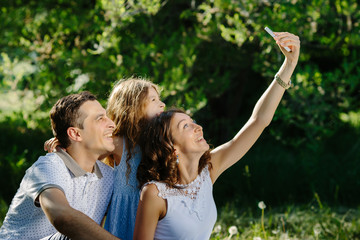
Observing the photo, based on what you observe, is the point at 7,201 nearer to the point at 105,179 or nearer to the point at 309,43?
the point at 105,179

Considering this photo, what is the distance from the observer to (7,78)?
459 cm

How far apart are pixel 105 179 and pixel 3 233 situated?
516 mm

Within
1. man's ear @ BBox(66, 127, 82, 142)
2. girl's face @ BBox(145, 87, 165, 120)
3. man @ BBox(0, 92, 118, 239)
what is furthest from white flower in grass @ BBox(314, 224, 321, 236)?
man's ear @ BBox(66, 127, 82, 142)

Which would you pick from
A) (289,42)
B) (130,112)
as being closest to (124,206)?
(130,112)

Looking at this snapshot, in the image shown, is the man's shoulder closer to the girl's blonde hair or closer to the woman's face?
the girl's blonde hair

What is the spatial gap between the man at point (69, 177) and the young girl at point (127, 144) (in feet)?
0.22

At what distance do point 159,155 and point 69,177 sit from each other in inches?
16.1

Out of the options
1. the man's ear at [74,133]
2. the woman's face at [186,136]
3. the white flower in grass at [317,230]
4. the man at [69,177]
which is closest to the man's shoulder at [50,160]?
the man at [69,177]

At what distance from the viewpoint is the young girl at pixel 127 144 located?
2.25 m

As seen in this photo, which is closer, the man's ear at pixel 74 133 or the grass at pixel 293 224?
the man's ear at pixel 74 133

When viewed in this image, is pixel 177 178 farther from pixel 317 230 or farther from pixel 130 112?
pixel 317 230

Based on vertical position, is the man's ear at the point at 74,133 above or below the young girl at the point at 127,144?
above

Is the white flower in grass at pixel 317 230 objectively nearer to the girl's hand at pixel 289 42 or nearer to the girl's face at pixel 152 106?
the girl's hand at pixel 289 42

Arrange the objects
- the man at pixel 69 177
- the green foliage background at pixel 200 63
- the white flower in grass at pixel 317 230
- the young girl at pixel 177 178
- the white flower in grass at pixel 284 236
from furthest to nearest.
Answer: the green foliage background at pixel 200 63
the white flower in grass at pixel 284 236
the white flower in grass at pixel 317 230
the young girl at pixel 177 178
the man at pixel 69 177
